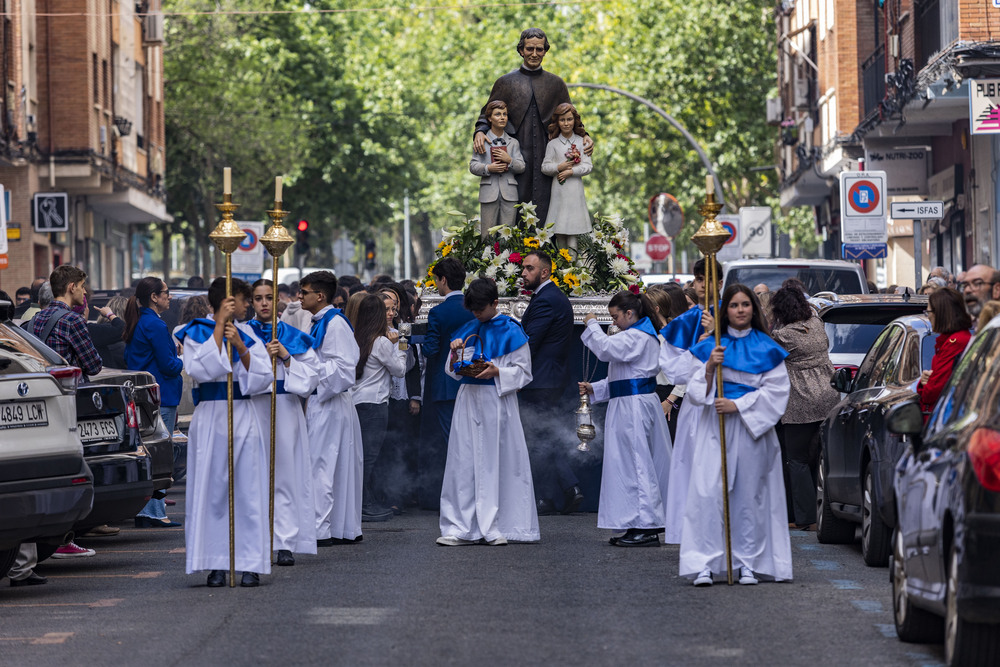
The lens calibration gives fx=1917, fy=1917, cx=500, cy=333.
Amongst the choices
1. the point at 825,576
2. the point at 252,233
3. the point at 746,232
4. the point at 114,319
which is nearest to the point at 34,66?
the point at 252,233

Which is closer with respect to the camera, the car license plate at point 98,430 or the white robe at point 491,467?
the car license plate at point 98,430

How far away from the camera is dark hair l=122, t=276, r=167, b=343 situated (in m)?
15.2

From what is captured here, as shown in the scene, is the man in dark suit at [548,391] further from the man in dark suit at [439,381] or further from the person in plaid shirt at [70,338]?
the person in plaid shirt at [70,338]

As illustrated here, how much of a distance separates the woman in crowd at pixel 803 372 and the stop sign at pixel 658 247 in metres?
24.4

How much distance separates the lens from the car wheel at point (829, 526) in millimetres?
13195

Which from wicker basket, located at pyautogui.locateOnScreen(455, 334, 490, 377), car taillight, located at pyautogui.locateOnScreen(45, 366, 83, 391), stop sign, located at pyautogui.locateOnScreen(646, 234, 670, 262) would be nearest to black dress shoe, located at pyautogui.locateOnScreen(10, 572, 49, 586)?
car taillight, located at pyautogui.locateOnScreen(45, 366, 83, 391)

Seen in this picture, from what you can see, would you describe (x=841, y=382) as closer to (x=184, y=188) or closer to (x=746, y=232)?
(x=746, y=232)

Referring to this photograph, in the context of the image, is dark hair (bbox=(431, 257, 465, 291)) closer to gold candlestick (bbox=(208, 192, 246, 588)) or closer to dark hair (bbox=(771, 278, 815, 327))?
dark hair (bbox=(771, 278, 815, 327))

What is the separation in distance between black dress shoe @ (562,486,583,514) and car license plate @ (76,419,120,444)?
14.5ft

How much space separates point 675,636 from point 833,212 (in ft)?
120

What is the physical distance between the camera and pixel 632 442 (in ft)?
43.9

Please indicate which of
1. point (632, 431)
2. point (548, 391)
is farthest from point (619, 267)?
point (632, 431)

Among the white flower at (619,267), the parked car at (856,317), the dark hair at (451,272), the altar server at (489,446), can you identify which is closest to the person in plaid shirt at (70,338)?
the altar server at (489,446)

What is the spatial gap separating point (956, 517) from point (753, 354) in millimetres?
3599
